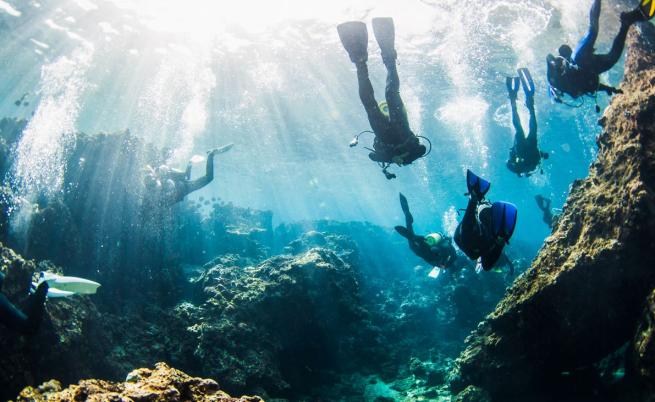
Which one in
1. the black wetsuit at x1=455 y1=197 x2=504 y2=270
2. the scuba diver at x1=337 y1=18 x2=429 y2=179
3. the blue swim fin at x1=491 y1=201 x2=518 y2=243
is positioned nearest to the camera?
the blue swim fin at x1=491 y1=201 x2=518 y2=243

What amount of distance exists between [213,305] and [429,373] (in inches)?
246

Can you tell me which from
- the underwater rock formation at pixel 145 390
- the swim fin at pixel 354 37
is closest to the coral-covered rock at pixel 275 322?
the underwater rock formation at pixel 145 390

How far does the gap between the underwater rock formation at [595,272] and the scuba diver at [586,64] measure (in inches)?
29.5

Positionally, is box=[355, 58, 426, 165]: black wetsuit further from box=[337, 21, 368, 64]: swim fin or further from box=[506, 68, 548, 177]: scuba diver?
box=[506, 68, 548, 177]: scuba diver

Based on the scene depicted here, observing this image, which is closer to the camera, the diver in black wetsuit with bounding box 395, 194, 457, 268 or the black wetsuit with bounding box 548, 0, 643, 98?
the black wetsuit with bounding box 548, 0, 643, 98

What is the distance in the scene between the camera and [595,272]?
524 centimetres

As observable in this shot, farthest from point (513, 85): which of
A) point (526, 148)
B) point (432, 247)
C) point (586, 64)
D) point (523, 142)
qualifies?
point (432, 247)

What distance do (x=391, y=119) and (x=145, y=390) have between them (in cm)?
488

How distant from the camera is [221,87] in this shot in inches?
848

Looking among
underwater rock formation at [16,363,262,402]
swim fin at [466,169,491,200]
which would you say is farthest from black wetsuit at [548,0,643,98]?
underwater rock formation at [16,363,262,402]

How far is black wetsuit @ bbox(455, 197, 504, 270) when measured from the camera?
3.28 metres

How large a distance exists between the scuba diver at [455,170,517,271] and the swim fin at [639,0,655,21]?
9.41 feet

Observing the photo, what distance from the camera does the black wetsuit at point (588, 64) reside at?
16.6ft

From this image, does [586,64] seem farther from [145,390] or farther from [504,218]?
[145,390]
